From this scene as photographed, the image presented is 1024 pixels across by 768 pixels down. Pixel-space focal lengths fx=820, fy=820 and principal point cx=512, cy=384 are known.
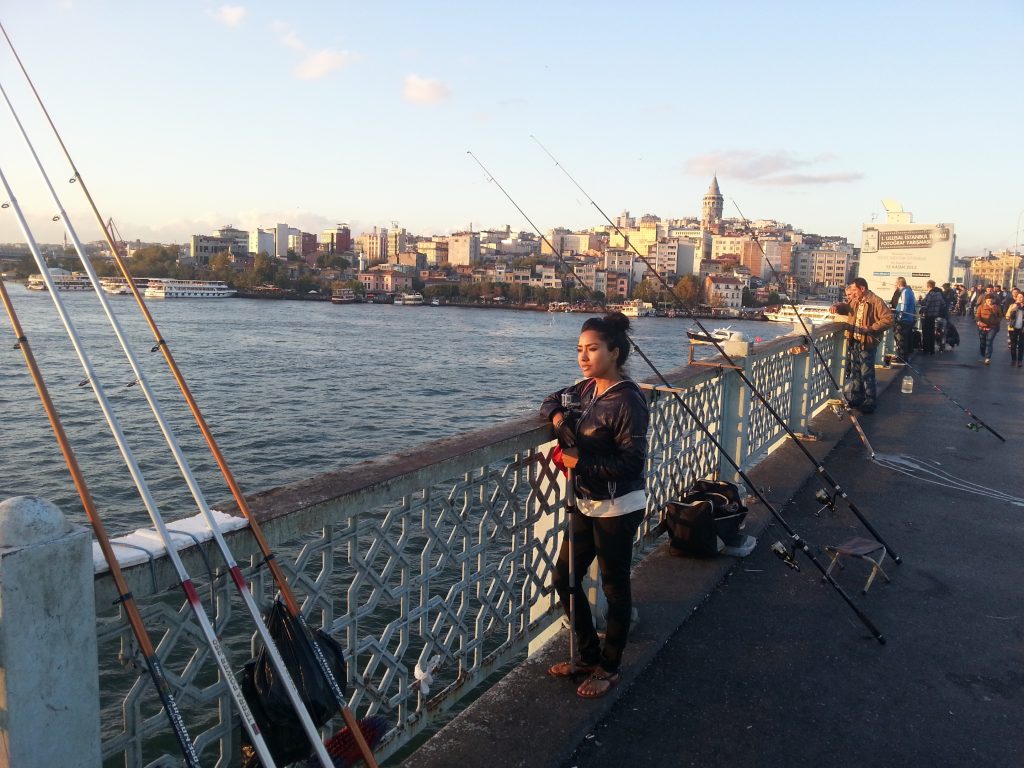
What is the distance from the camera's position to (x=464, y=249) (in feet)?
504

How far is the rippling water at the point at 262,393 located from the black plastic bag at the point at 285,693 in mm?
1610

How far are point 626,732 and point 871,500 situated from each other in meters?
3.35

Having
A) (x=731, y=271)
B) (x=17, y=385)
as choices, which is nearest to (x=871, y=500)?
(x=17, y=385)

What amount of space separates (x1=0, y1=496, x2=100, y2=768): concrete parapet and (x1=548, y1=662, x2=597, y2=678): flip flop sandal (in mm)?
1727

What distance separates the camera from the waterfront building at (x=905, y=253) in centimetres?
1769

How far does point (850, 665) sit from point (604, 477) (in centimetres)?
137

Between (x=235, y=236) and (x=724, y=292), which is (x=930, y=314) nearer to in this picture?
(x=724, y=292)

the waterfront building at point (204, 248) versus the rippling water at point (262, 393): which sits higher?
the waterfront building at point (204, 248)

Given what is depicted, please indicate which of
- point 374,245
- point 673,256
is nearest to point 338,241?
point 374,245

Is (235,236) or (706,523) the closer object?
(706,523)

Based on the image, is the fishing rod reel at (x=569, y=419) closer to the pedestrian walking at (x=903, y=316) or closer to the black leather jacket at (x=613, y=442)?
the black leather jacket at (x=613, y=442)

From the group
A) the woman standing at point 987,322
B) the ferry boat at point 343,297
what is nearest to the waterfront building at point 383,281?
the ferry boat at point 343,297

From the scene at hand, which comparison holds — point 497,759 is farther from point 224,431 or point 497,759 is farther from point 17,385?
point 17,385

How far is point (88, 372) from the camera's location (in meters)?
1.93
